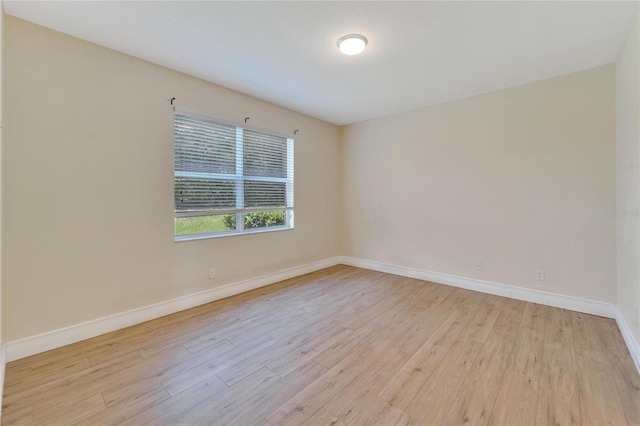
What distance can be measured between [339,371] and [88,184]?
8.51 ft

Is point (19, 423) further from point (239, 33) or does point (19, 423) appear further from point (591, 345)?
point (591, 345)

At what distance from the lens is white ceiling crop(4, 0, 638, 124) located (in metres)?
1.93

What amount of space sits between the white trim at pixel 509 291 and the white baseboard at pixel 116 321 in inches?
79.8

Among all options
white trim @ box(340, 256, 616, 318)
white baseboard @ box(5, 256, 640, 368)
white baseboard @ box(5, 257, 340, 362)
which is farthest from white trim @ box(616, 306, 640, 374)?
white baseboard @ box(5, 257, 340, 362)

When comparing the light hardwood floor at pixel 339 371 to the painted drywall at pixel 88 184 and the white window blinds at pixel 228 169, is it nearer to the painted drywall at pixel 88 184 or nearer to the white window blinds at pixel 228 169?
the painted drywall at pixel 88 184

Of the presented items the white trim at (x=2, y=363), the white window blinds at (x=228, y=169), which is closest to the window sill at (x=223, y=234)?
the white window blinds at (x=228, y=169)

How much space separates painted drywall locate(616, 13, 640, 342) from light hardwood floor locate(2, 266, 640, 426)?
406 mm

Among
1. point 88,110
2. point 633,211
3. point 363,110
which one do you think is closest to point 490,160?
point 633,211

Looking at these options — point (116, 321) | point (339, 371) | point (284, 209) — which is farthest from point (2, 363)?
point (284, 209)

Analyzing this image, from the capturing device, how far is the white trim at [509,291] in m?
2.79

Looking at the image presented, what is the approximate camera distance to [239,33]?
7.23 ft

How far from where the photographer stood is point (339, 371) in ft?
6.21

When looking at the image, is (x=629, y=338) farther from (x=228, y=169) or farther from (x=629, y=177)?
(x=228, y=169)

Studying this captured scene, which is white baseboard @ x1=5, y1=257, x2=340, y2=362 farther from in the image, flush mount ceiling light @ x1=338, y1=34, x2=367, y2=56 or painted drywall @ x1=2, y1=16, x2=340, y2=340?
flush mount ceiling light @ x1=338, y1=34, x2=367, y2=56
